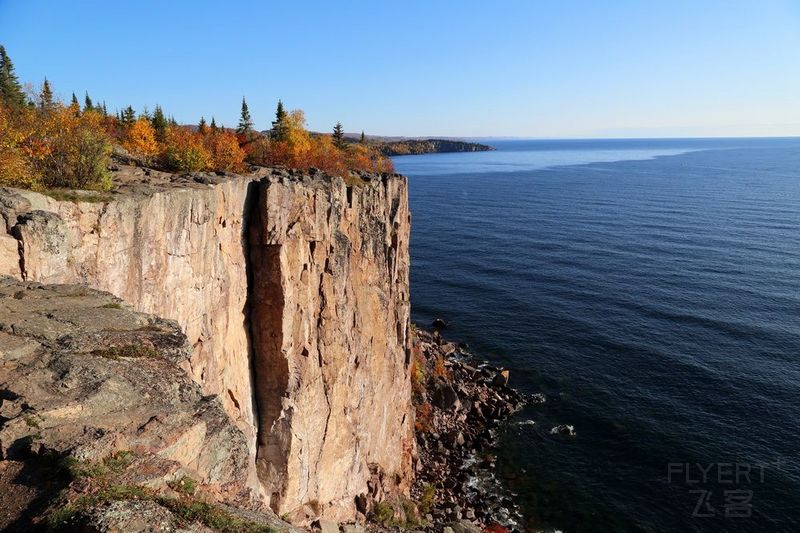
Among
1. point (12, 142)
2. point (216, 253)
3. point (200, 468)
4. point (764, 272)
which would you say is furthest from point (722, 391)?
point (12, 142)

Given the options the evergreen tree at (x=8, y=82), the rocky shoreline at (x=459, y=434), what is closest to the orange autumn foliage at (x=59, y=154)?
the rocky shoreline at (x=459, y=434)

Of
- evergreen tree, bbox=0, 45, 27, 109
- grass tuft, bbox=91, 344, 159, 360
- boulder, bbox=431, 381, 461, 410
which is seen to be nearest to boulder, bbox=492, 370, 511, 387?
boulder, bbox=431, 381, 461, 410

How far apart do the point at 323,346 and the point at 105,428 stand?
21270 mm

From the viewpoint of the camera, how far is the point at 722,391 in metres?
50.2

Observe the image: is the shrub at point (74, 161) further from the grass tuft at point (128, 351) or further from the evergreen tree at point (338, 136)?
the evergreen tree at point (338, 136)

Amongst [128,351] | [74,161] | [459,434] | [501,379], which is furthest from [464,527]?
[74,161]

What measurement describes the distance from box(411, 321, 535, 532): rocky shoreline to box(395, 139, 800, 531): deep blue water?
2030 millimetres

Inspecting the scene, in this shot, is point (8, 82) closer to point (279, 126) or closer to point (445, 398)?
point (279, 126)

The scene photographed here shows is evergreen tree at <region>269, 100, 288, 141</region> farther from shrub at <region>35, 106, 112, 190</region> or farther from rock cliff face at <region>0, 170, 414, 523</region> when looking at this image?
shrub at <region>35, 106, 112, 190</region>

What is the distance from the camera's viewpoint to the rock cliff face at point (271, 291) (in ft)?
56.6

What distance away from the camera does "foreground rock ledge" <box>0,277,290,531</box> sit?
7.97 m

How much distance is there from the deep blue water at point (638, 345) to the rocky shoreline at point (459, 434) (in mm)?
2030

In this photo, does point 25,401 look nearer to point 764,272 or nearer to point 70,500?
point 70,500

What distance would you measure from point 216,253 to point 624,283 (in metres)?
65.9
